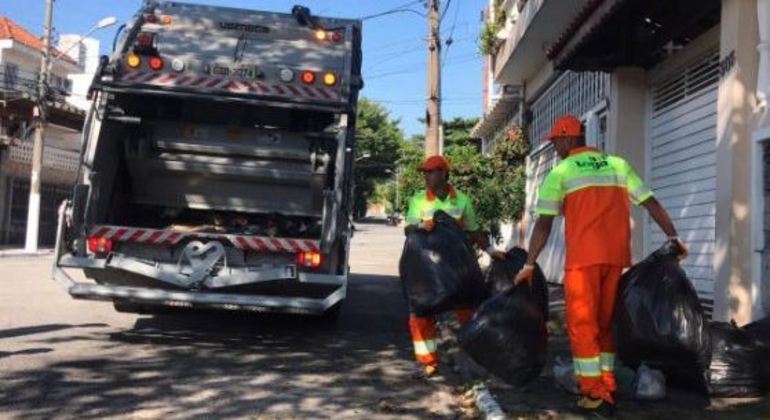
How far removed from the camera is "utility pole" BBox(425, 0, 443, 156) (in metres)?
15.1

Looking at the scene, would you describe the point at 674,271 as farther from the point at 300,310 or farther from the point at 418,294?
the point at 300,310

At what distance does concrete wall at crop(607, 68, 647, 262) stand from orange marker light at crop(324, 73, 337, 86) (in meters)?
3.54

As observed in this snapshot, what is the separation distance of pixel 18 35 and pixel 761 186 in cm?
3889

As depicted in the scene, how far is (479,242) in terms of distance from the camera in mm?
6820

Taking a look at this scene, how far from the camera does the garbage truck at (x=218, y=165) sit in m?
7.24

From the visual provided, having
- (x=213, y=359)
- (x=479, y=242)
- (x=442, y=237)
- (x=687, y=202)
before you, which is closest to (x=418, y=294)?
(x=442, y=237)

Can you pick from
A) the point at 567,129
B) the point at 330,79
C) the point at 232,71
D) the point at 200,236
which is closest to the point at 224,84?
the point at 232,71

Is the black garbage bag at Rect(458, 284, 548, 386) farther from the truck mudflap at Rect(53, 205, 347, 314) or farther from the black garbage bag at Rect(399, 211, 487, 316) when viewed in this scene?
the truck mudflap at Rect(53, 205, 347, 314)

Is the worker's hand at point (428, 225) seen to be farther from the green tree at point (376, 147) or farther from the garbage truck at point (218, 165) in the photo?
the green tree at point (376, 147)

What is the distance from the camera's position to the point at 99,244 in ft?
24.0

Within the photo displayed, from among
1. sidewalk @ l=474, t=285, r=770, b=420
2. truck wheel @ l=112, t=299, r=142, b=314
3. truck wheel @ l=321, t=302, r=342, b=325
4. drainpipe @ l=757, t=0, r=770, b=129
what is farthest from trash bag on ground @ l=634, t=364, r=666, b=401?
truck wheel @ l=112, t=299, r=142, b=314

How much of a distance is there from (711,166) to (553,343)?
214 centimetres

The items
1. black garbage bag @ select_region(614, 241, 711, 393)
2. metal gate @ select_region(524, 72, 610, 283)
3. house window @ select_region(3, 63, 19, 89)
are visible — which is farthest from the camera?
house window @ select_region(3, 63, 19, 89)

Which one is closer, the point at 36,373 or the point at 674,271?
the point at 674,271
